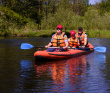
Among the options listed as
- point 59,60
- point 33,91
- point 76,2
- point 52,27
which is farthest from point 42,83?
point 76,2

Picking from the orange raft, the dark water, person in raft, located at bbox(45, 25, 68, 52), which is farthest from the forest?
the dark water

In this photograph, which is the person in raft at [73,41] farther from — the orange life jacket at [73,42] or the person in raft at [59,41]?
the person in raft at [59,41]

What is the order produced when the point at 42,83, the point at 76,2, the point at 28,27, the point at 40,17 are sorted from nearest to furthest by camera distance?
the point at 42,83
the point at 28,27
the point at 40,17
the point at 76,2

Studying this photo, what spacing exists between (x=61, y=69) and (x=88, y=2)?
65.8 meters

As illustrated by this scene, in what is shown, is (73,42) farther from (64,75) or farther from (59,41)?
(64,75)

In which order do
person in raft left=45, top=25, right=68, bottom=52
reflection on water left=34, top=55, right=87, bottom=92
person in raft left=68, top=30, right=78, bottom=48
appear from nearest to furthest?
reflection on water left=34, top=55, right=87, bottom=92 < person in raft left=45, top=25, right=68, bottom=52 < person in raft left=68, top=30, right=78, bottom=48

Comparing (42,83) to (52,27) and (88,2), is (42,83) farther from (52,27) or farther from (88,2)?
(88,2)

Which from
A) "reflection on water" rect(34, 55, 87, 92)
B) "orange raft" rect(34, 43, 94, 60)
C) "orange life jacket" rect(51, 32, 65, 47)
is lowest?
"reflection on water" rect(34, 55, 87, 92)

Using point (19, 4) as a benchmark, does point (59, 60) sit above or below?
below

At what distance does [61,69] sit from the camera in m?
9.70

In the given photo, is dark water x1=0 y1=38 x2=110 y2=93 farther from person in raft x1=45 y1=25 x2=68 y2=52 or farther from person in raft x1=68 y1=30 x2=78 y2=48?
person in raft x1=68 y1=30 x2=78 y2=48

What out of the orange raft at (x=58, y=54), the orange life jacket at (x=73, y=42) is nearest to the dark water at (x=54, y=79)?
the orange raft at (x=58, y=54)

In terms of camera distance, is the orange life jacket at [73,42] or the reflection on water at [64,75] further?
the orange life jacket at [73,42]

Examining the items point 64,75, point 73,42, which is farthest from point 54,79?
point 73,42
